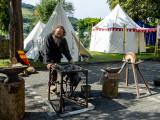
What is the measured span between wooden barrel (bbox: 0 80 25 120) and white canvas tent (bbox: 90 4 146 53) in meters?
12.2

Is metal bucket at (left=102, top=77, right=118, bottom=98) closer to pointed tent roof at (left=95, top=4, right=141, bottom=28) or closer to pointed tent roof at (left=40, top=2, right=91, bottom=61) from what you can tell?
pointed tent roof at (left=40, top=2, right=91, bottom=61)

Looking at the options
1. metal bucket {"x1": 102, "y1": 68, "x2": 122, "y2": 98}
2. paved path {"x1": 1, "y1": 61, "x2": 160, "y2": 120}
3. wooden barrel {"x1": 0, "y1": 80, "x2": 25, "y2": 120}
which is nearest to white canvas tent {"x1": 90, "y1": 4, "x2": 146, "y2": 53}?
paved path {"x1": 1, "y1": 61, "x2": 160, "y2": 120}

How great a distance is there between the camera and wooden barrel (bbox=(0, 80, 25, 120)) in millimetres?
3164

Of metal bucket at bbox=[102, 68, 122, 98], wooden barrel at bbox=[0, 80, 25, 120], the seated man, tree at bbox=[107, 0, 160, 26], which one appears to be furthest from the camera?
tree at bbox=[107, 0, 160, 26]

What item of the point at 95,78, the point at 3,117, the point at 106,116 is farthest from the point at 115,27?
the point at 3,117

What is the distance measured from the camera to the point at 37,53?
10398 millimetres

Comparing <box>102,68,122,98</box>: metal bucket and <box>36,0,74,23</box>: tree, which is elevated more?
<box>36,0,74,23</box>: tree

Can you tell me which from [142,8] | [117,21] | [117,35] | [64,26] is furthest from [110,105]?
[142,8]

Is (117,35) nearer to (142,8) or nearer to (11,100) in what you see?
(142,8)

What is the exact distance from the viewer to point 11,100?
3184 millimetres

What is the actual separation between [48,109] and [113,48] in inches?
456

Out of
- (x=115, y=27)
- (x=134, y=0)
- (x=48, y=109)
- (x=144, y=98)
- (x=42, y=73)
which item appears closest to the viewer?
(x=48, y=109)

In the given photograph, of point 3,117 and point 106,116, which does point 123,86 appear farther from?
point 3,117

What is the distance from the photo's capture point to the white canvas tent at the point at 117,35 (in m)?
14.5
